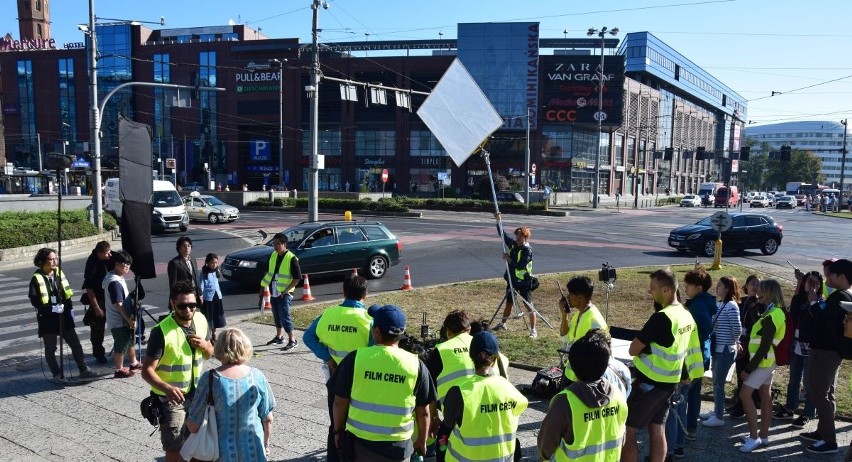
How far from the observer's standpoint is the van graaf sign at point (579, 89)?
63406mm

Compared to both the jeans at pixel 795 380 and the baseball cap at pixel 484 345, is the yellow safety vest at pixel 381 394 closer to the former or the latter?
the baseball cap at pixel 484 345

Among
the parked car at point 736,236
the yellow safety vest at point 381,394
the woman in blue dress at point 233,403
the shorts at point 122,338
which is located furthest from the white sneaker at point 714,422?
the parked car at point 736,236

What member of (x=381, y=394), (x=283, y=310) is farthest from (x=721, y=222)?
(x=381, y=394)

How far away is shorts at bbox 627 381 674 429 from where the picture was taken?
502 cm

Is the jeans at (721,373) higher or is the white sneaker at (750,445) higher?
the jeans at (721,373)

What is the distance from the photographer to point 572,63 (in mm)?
64375

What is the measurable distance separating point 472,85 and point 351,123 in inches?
2410

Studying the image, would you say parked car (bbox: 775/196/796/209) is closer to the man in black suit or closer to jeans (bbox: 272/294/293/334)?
jeans (bbox: 272/294/293/334)

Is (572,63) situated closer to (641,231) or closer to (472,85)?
(641,231)

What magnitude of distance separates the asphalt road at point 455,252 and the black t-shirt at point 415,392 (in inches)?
294

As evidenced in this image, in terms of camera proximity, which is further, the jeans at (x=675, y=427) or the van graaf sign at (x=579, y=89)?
the van graaf sign at (x=579, y=89)

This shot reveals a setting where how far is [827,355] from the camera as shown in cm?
606

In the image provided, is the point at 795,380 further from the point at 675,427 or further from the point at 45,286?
the point at 45,286

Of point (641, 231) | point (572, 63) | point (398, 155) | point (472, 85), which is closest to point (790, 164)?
point (572, 63)
